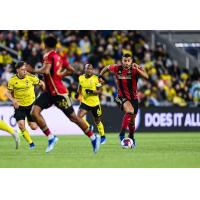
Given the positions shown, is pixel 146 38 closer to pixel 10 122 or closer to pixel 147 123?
pixel 147 123

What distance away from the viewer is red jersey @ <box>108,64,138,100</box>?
14.3 meters

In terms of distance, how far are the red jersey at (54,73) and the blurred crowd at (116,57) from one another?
25.7 ft

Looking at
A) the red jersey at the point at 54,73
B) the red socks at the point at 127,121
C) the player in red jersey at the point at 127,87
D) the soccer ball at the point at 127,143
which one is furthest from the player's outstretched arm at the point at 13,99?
the soccer ball at the point at 127,143

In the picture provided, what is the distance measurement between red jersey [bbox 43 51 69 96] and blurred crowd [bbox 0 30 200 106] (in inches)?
309

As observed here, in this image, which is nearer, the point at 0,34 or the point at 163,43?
the point at 0,34

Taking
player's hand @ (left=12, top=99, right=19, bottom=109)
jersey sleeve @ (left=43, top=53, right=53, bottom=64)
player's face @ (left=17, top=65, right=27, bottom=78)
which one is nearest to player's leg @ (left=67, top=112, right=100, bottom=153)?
jersey sleeve @ (left=43, top=53, right=53, bottom=64)

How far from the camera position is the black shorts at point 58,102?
1269cm

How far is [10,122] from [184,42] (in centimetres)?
535

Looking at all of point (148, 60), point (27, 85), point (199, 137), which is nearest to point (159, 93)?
point (148, 60)

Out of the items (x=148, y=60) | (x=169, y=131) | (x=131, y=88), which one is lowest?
(x=169, y=131)

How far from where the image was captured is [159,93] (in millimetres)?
21938

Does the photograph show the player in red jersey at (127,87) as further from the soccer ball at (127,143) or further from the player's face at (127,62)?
the soccer ball at (127,143)

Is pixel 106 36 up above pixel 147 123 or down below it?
above

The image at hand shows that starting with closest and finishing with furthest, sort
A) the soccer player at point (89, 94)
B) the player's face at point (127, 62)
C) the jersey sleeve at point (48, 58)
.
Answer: the jersey sleeve at point (48, 58) → the player's face at point (127, 62) → the soccer player at point (89, 94)
